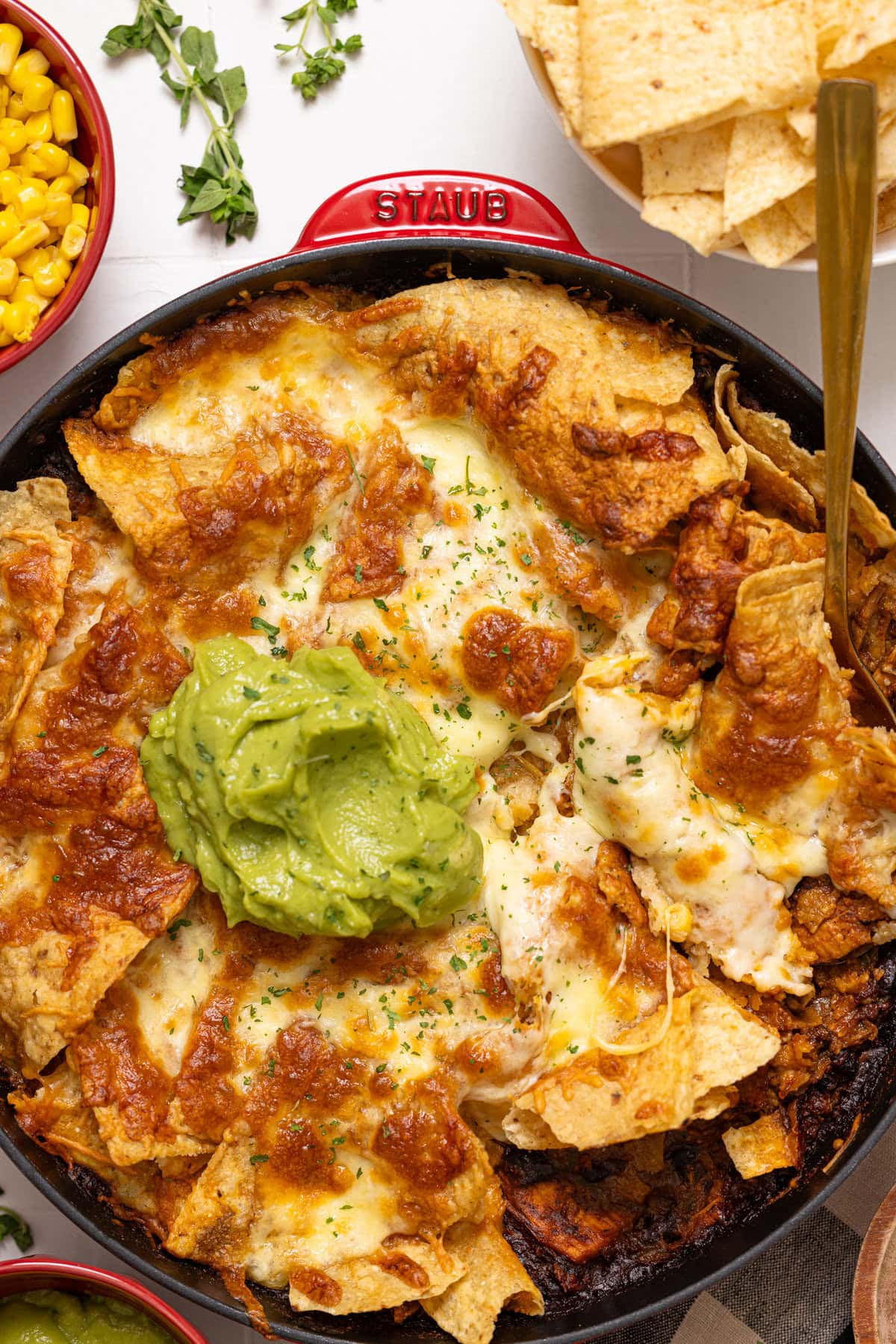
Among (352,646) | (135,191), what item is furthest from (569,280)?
(135,191)

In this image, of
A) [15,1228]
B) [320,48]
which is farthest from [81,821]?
[320,48]

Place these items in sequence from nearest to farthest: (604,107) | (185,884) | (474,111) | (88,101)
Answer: (604,107) < (185,884) < (88,101) < (474,111)

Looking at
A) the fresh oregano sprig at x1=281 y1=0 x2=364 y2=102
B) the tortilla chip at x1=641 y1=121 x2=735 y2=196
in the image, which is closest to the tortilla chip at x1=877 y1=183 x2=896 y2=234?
the tortilla chip at x1=641 y1=121 x2=735 y2=196

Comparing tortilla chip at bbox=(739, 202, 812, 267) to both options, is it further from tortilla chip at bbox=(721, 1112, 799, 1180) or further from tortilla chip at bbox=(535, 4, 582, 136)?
tortilla chip at bbox=(721, 1112, 799, 1180)

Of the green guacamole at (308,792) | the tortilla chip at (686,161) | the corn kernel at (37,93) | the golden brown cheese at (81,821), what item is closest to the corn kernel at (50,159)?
the corn kernel at (37,93)

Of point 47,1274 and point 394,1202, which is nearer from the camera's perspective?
point 394,1202

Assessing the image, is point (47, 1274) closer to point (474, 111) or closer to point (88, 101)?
point (88, 101)

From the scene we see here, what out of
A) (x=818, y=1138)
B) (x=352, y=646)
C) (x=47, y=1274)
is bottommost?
(x=818, y=1138)
